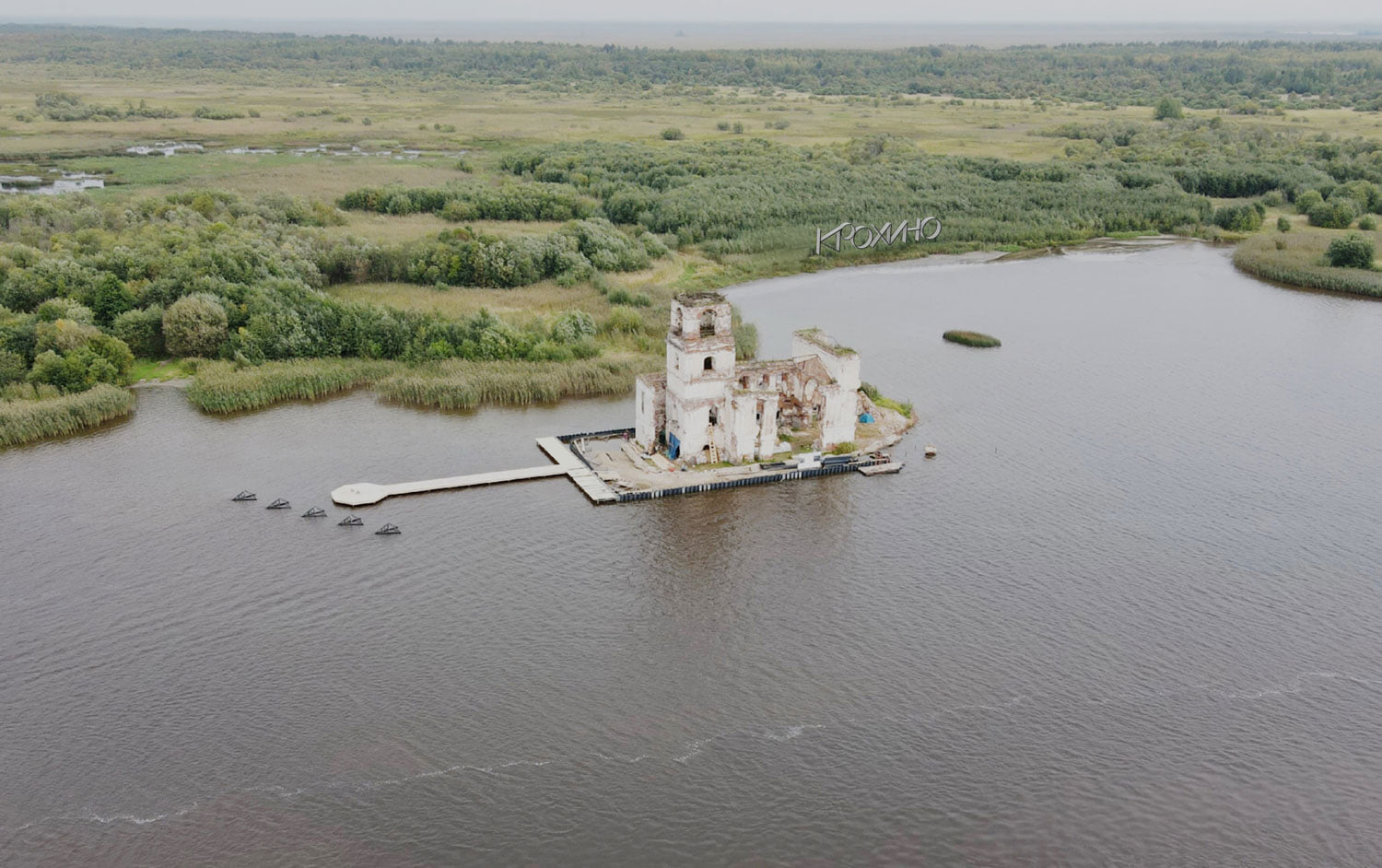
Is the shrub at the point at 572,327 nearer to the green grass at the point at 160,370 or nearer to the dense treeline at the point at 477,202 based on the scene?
the green grass at the point at 160,370

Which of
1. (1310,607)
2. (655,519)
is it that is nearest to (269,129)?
(655,519)

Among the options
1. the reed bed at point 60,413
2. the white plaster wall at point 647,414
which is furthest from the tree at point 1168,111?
the reed bed at point 60,413

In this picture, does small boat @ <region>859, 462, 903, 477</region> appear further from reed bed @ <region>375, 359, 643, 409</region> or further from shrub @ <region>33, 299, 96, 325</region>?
shrub @ <region>33, 299, 96, 325</region>

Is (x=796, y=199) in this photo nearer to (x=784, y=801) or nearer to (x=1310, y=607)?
(x=1310, y=607)

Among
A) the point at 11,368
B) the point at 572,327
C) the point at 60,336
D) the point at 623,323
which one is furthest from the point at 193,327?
the point at 623,323

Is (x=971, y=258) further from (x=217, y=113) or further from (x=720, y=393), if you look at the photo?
(x=217, y=113)

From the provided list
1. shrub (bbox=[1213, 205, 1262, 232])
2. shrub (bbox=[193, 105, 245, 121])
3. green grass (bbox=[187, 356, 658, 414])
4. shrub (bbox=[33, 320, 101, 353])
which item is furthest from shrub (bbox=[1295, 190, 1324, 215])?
shrub (bbox=[193, 105, 245, 121])
